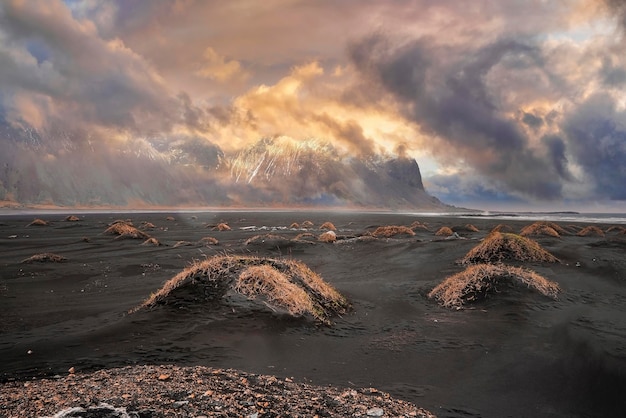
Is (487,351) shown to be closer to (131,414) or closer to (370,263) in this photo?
(131,414)

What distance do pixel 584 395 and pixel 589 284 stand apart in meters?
12.9

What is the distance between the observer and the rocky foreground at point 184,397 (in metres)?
5.94

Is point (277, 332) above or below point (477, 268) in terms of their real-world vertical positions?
below

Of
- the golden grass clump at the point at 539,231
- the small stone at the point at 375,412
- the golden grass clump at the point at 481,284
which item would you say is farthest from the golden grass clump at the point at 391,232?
the small stone at the point at 375,412

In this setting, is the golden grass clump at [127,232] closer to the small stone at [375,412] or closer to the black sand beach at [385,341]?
the black sand beach at [385,341]

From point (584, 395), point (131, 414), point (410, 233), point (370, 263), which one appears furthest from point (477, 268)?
point (410, 233)

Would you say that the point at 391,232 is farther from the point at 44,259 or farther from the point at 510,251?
the point at 44,259

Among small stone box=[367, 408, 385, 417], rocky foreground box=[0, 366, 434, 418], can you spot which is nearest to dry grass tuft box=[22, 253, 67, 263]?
rocky foreground box=[0, 366, 434, 418]

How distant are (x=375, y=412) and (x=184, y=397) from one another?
3.31m

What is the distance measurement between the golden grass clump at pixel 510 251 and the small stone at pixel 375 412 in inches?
762

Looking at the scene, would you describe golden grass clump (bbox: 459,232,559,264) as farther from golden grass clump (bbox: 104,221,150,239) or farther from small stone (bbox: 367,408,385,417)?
golden grass clump (bbox: 104,221,150,239)

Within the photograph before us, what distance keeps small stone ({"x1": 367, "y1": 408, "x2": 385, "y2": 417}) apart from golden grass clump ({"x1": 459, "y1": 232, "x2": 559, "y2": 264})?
762 inches

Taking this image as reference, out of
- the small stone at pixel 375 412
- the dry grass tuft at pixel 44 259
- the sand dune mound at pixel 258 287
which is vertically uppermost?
the sand dune mound at pixel 258 287

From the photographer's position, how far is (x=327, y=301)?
13984 millimetres
